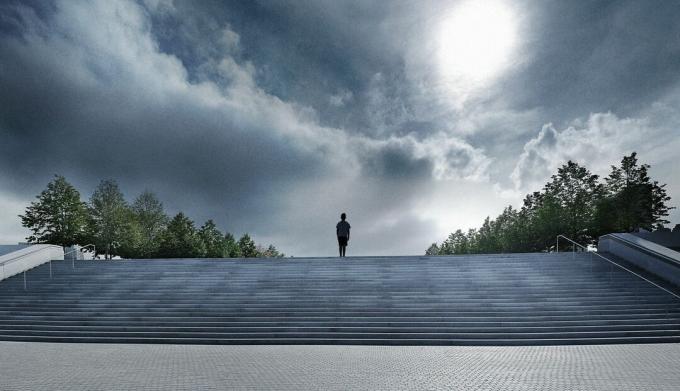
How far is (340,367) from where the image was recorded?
8672 millimetres

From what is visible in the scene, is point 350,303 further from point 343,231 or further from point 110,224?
point 110,224

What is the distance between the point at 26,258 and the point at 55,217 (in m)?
34.4

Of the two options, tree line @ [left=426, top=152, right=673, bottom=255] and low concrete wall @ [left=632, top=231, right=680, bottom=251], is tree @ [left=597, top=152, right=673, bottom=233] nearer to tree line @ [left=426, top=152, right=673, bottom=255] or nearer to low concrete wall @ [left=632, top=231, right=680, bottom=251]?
tree line @ [left=426, top=152, right=673, bottom=255]

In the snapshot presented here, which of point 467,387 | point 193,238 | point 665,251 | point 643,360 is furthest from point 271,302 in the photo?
point 193,238

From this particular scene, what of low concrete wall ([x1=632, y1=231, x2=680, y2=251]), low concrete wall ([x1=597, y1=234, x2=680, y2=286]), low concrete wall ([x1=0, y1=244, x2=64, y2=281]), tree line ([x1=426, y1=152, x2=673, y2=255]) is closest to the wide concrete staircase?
low concrete wall ([x1=0, y1=244, x2=64, y2=281])

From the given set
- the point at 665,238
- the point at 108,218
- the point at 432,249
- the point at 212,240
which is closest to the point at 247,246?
the point at 212,240

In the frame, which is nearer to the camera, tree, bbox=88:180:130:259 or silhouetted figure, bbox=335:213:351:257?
silhouetted figure, bbox=335:213:351:257

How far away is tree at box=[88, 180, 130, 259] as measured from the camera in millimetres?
51812

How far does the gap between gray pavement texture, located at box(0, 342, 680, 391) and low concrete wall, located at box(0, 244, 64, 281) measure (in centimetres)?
865

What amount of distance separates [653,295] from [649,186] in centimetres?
3767

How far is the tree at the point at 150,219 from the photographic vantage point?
55.5m

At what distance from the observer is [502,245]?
171ft

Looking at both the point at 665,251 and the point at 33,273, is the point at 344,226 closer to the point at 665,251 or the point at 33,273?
the point at 665,251

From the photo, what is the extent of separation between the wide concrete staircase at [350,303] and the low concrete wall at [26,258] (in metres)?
0.68
